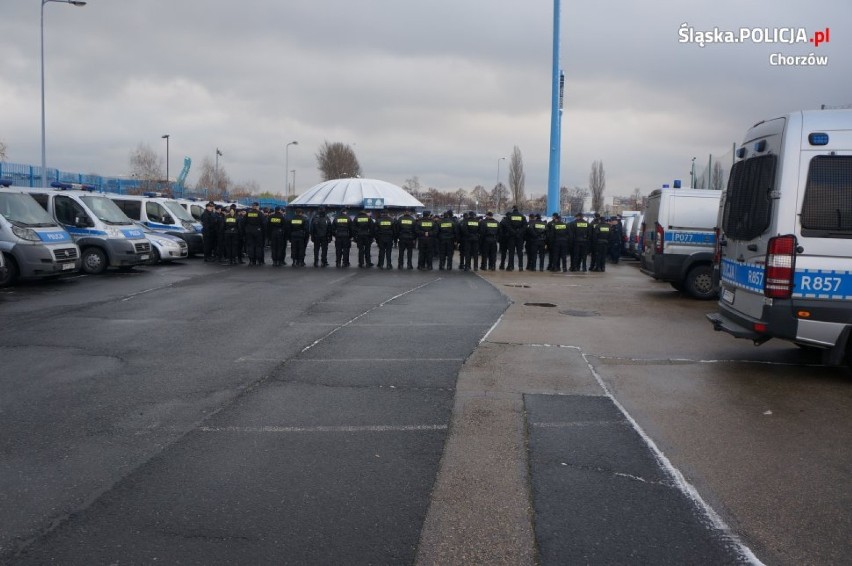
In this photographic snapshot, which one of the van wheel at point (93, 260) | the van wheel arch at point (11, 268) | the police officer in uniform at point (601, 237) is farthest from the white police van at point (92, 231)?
the police officer in uniform at point (601, 237)

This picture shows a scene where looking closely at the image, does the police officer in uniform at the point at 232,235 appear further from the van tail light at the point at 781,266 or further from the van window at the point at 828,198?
the van window at the point at 828,198

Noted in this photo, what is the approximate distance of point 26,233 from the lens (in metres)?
14.7

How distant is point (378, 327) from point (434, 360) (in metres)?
2.38

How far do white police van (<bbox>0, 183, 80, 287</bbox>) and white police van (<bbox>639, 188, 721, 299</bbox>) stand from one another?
12722mm

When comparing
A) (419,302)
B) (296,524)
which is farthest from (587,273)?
(296,524)

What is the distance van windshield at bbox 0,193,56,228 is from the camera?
49.0ft

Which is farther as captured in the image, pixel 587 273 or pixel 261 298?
pixel 587 273

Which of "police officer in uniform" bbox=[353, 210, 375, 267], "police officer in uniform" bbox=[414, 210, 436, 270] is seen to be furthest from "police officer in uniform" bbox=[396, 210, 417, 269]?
"police officer in uniform" bbox=[353, 210, 375, 267]

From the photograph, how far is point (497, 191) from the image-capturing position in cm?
8812

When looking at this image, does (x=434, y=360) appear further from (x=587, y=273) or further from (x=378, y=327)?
(x=587, y=273)

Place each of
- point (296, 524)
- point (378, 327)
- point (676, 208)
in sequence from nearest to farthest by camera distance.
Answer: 1. point (296, 524)
2. point (378, 327)
3. point (676, 208)

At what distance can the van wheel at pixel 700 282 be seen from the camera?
48.4 feet

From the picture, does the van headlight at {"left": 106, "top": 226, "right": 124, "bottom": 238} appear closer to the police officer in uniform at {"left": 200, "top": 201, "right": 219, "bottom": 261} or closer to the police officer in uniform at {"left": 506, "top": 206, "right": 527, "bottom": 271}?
the police officer in uniform at {"left": 200, "top": 201, "right": 219, "bottom": 261}

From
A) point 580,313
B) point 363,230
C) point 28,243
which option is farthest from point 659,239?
point 28,243
